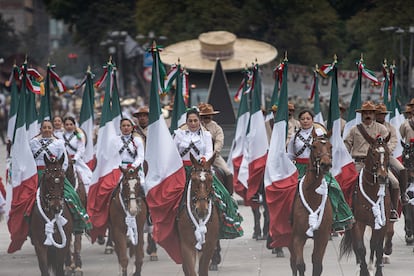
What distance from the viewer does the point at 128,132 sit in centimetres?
1642

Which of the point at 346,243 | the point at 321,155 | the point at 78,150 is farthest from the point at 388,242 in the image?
the point at 78,150

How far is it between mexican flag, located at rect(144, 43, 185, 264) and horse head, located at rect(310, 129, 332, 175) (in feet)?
5.82

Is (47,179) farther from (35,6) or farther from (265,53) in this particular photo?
(35,6)

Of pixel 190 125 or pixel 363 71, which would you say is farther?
pixel 363 71

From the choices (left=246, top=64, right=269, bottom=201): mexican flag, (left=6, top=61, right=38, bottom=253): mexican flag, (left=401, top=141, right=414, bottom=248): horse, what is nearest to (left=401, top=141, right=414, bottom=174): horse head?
(left=401, top=141, right=414, bottom=248): horse

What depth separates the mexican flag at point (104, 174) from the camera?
656 inches

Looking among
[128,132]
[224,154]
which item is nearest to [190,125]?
[128,132]

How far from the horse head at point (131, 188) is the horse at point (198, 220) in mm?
1188

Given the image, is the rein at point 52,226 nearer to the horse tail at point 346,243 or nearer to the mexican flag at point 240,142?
the horse tail at point 346,243

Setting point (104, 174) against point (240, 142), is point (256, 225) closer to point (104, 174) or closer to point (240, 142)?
point (240, 142)

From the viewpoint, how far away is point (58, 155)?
15742 millimetres

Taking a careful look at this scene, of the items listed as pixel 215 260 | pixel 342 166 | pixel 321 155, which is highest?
pixel 321 155

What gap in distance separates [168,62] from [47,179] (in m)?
28.0

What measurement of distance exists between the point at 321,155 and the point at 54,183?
11.5 ft
